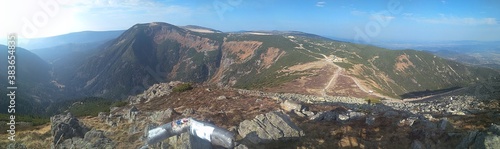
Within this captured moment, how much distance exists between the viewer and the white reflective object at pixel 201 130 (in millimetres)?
21745

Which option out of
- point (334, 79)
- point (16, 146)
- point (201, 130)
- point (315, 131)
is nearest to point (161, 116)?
point (16, 146)

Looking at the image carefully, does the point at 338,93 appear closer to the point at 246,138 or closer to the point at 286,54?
the point at 246,138

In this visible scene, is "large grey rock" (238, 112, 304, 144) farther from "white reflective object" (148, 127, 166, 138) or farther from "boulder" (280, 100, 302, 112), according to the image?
"boulder" (280, 100, 302, 112)

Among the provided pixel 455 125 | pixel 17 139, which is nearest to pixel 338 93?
pixel 455 125

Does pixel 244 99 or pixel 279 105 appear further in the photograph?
pixel 244 99

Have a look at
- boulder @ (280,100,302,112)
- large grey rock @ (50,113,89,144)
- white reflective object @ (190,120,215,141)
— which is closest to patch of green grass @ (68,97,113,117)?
large grey rock @ (50,113,89,144)

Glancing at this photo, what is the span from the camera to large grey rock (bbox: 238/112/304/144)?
24984mm

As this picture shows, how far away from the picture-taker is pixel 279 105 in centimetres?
3703

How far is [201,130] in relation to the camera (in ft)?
72.4

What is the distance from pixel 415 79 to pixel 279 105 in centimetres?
16137

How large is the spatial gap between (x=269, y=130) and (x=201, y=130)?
6307 mm

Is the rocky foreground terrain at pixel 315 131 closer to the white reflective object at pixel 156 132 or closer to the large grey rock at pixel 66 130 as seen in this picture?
the large grey rock at pixel 66 130

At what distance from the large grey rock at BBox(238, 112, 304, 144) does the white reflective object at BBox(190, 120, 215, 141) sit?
4116mm

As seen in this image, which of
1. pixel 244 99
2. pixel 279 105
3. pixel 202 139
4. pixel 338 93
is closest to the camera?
pixel 202 139
